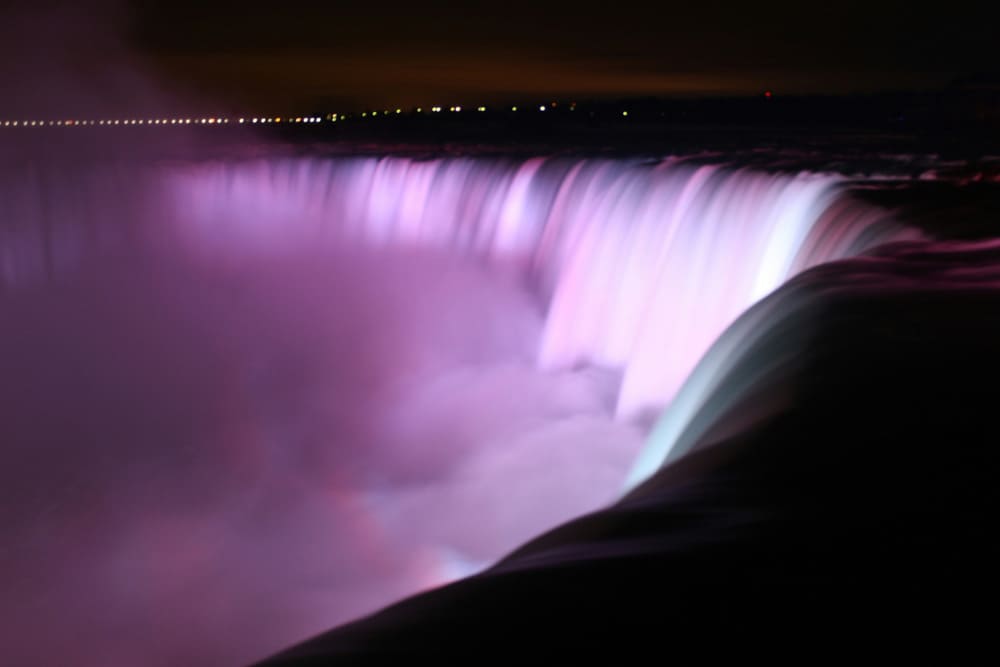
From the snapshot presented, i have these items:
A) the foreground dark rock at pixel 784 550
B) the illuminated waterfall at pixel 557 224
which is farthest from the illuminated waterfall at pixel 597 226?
the foreground dark rock at pixel 784 550

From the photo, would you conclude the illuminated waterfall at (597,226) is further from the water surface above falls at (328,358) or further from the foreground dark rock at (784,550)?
the foreground dark rock at (784,550)

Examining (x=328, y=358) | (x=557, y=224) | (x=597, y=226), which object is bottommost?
(x=328, y=358)

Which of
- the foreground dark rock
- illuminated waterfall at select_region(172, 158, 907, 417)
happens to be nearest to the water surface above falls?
illuminated waterfall at select_region(172, 158, 907, 417)

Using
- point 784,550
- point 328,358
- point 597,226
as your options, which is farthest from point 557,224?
point 784,550

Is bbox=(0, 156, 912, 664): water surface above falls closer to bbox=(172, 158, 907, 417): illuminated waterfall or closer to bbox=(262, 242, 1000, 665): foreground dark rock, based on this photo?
bbox=(172, 158, 907, 417): illuminated waterfall

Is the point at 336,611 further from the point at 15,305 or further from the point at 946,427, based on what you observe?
the point at 15,305

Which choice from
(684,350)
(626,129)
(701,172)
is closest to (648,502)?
(684,350)

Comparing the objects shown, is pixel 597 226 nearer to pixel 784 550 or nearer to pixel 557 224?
pixel 557 224
